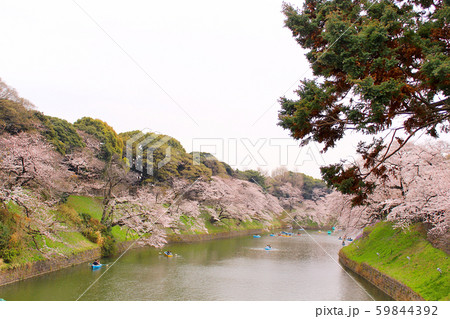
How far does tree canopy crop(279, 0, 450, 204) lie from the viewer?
19.3 feet

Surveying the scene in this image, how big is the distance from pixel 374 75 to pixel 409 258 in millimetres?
10588

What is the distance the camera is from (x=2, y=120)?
21156 millimetres

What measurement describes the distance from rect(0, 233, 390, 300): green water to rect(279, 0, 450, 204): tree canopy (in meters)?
9.18

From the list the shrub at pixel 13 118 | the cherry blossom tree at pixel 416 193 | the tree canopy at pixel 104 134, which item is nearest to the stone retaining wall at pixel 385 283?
the cherry blossom tree at pixel 416 193

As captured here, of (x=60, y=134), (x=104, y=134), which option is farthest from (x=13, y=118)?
(x=104, y=134)

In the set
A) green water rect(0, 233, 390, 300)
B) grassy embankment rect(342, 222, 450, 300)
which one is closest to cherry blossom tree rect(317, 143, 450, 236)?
grassy embankment rect(342, 222, 450, 300)

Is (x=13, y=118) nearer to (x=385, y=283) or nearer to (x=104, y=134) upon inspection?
(x=104, y=134)

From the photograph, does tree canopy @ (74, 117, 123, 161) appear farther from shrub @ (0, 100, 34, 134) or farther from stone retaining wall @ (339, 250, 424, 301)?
Result: stone retaining wall @ (339, 250, 424, 301)

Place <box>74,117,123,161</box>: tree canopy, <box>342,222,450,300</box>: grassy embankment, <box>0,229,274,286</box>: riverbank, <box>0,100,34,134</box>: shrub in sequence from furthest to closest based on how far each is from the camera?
<box>74,117,123,161</box>: tree canopy < <box>0,100,34,134</box>: shrub < <box>0,229,274,286</box>: riverbank < <box>342,222,450,300</box>: grassy embankment

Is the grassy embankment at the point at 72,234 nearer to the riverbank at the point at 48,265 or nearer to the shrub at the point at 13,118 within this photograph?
the riverbank at the point at 48,265

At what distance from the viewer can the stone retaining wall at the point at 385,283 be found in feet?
37.5

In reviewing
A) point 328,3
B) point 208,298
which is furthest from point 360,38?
point 208,298

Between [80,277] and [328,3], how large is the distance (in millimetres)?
15596

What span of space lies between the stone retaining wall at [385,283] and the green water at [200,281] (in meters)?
0.41
